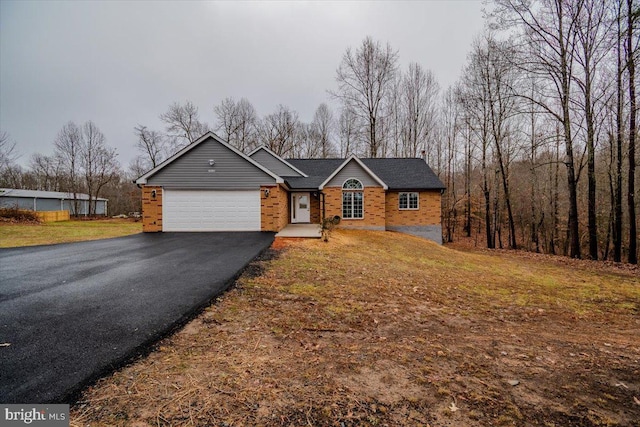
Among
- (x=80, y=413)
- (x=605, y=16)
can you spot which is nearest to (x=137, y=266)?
(x=80, y=413)

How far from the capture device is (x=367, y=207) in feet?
57.3

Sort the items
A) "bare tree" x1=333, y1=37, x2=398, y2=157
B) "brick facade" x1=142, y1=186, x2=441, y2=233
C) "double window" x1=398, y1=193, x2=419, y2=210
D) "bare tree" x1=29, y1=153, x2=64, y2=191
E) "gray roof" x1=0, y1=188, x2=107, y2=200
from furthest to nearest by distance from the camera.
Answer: "bare tree" x1=29, y1=153, x2=64, y2=191
"gray roof" x1=0, y1=188, x2=107, y2=200
"bare tree" x1=333, y1=37, x2=398, y2=157
"double window" x1=398, y1=193, x2=419, y2=210
"brick facade" x1=142, y1=186, x2=441, y2=233

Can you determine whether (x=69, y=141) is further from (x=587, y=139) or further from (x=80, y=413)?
(x=587, y=139)

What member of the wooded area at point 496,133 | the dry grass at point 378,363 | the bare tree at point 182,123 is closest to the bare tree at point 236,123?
the wooded area at point 496,133

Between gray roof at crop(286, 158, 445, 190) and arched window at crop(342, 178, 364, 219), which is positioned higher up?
gray roof at crop(286, 158, 445, 190)

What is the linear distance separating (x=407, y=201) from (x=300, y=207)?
7.16m

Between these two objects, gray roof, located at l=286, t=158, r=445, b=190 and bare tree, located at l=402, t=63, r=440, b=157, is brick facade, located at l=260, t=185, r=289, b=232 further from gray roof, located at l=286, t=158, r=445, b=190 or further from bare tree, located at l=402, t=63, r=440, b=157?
bare tree, located at l=402, t=63, r=440, b=157

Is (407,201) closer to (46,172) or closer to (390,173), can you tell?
(390,173)

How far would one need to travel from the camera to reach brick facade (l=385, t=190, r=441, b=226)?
60.0ft

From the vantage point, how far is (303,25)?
18.0m

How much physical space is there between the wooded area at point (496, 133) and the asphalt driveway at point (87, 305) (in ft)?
47.3

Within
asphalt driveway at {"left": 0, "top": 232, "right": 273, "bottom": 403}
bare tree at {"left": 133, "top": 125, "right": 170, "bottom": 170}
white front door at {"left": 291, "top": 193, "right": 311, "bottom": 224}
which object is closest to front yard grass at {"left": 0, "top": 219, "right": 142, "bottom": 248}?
asphalt driveway at {"left": 0, "top": 232, "right": 273, "bottom": 403}

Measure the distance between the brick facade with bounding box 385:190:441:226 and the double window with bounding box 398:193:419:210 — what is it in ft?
0.72

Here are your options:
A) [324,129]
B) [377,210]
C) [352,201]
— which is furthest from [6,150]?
[377,210]
